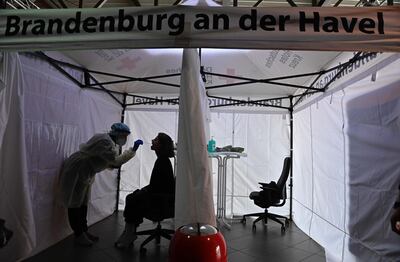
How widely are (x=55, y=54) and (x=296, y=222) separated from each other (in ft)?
12.9

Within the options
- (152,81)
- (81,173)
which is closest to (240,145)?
(152,81)

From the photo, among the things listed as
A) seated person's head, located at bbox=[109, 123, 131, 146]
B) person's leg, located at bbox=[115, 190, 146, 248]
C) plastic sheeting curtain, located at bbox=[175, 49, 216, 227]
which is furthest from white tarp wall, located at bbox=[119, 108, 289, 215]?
plastic sheeting curtain, located at bbox=[175, 49, 216, 227]

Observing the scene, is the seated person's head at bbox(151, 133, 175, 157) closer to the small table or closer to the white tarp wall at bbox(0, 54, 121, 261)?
the small table

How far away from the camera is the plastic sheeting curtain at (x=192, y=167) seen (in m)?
1.66

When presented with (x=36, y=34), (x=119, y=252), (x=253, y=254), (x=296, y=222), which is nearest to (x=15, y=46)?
(x=36, y=34)

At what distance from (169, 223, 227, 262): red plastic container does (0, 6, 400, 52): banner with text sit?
3.51ft

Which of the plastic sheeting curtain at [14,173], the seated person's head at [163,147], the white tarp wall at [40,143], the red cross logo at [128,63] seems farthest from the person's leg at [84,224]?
the red cross logo at [128,63]

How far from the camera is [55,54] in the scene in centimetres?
287

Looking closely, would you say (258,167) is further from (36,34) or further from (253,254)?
(36,34)

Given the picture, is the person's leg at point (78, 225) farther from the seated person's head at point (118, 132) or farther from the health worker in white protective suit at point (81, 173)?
the seated person's head at point (118, 132)

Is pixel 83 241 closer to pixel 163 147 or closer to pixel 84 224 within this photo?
pixel 84 224

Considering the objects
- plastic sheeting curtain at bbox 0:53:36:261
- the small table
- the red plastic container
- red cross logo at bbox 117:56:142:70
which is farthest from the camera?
the small table

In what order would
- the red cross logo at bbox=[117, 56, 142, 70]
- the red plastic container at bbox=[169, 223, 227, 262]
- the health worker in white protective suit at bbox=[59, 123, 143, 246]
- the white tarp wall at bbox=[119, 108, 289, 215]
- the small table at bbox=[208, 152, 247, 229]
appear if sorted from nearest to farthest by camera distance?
the red plastic container at bbox=[169, 223, 227, 262], the health worker in white protective suit at bbox=[59, 123, 143, 246], the red cross logo at bbox=[117, 56, 142, 70], the small table at bbox=[208, 152, 247, 229], the white tarp wall at bbox=[119, 108, 289, 215]

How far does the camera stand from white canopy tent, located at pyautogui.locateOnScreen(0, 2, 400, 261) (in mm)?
1978
